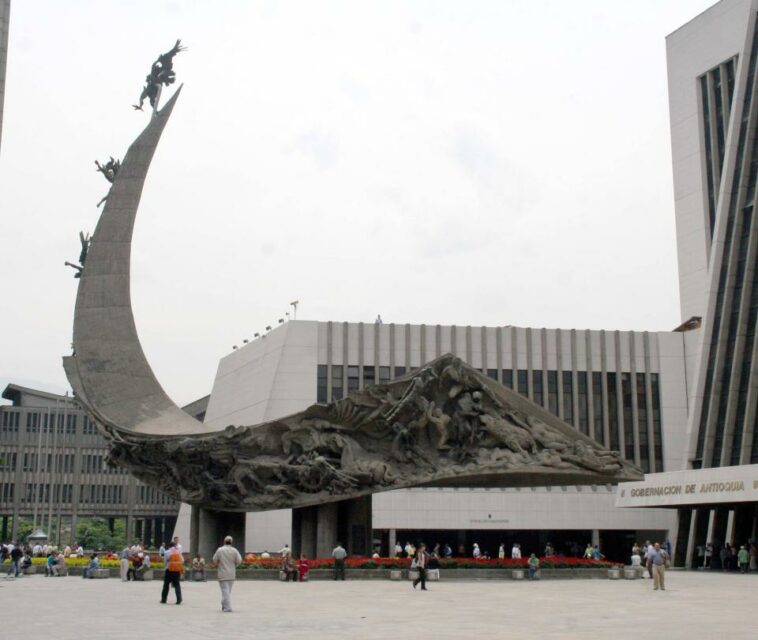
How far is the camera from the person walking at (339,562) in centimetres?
2769

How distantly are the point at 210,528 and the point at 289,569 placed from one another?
4.20 m

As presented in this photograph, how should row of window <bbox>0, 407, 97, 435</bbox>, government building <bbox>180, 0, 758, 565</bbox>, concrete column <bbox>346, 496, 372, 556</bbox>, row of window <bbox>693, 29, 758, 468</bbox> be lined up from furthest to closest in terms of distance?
row of window <bbox>0, 407, 97, 435</bbox> → government building <bbox>180, 0, 758, 565</bbox> → row of window <bbox>693, 29, 758, 468</bbox> → concrete column <bbox>346, 496, 372, 556</bbox>

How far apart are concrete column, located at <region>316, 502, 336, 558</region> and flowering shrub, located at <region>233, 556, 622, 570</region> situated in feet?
2.11

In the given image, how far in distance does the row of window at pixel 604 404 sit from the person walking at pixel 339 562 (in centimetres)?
2536

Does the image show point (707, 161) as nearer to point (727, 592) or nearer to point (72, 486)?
point (727, 592)

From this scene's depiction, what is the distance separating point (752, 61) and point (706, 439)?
56.5 ft

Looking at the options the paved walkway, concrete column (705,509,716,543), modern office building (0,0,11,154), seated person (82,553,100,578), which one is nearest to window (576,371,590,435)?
concrete column (705,509,716,543)

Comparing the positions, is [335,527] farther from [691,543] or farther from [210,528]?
[691,543]

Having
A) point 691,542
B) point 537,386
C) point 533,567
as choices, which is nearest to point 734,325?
point 691,542

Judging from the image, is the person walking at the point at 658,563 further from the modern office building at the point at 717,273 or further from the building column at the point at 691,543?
the building column at the point at 691,543

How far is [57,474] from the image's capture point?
8638 centimetres

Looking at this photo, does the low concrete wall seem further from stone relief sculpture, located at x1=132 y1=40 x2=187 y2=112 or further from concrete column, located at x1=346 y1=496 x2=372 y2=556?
stone relief sculpture, located at x1=132 y1=40 x2=187 y2=112

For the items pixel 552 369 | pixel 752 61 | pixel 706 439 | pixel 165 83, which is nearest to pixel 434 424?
pixel 165 83

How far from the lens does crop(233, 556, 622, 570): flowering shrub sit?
29.5 metres
